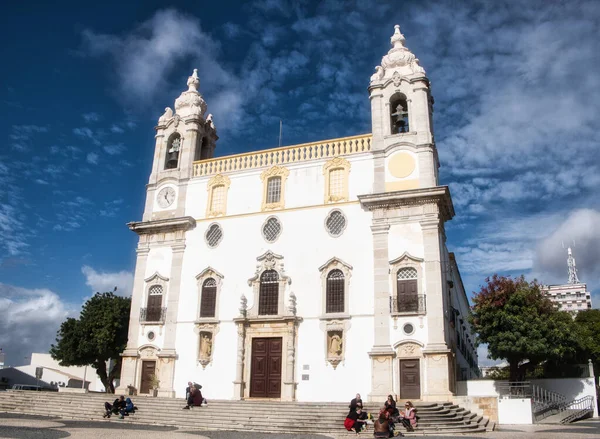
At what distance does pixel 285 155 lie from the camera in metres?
25.8

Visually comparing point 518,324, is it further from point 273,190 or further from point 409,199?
point 273,190

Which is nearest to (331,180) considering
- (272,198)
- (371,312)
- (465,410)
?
(272,198)

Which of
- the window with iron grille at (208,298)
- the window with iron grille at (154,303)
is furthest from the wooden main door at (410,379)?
the window with iron grille at (154,303)

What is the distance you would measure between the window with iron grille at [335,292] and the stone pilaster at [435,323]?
3545mm

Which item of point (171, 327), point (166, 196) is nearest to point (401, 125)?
point (166, 196)

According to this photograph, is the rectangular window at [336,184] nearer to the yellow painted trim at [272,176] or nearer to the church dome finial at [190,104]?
the yellow painted trim at [272,176]

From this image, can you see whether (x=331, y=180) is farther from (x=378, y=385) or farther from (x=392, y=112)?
(x=378, y=385)

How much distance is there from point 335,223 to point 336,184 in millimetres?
1893

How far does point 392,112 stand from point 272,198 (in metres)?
6.97

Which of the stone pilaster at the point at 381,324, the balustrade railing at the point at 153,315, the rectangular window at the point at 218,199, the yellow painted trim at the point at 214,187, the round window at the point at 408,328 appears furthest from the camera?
the rectangular window at the point at 218,199

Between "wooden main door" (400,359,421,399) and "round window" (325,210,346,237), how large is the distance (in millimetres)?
6160

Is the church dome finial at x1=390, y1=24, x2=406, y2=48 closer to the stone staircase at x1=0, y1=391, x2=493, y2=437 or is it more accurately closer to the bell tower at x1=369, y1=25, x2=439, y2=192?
the bell tower at x1=369, y1=25, x2=439, y2=192

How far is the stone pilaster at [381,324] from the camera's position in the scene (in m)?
20.5

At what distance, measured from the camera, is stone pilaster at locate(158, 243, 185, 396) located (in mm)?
23812
